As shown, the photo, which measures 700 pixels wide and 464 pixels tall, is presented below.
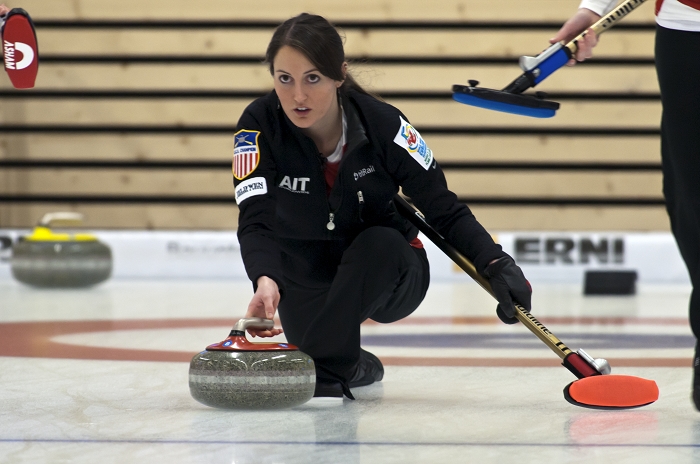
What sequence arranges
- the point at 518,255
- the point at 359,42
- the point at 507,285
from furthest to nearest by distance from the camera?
the point at 359,42, the point at 518,255, the point at 507,285

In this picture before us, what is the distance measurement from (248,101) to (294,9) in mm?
644

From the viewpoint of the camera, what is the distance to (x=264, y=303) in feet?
5.23

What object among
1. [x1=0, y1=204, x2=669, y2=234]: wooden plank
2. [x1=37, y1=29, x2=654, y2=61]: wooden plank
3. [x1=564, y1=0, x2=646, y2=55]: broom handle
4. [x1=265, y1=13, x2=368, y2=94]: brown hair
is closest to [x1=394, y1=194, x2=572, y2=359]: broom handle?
[x1=265, y1=13, x2=368, y2=94]: brown hair

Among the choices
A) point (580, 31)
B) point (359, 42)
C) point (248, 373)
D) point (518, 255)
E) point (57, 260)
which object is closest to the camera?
point (248, 373)

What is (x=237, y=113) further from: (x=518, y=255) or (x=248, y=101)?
(x=518, y=255)

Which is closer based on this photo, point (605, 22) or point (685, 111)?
point (685, 111)

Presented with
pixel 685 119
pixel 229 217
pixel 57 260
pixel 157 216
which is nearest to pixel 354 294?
pixel 685 119

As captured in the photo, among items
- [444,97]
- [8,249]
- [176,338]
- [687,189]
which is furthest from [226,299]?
[687,189]

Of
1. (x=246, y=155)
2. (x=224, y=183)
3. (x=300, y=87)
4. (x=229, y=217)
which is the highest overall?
(x=300, y=87)

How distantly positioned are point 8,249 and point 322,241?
3.92 metres

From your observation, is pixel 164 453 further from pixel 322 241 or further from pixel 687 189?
pixel 687 189

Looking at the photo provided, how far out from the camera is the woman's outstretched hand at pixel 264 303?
159 centimetres

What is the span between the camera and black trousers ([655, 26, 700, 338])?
5.42 feet

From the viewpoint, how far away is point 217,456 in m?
1.29
